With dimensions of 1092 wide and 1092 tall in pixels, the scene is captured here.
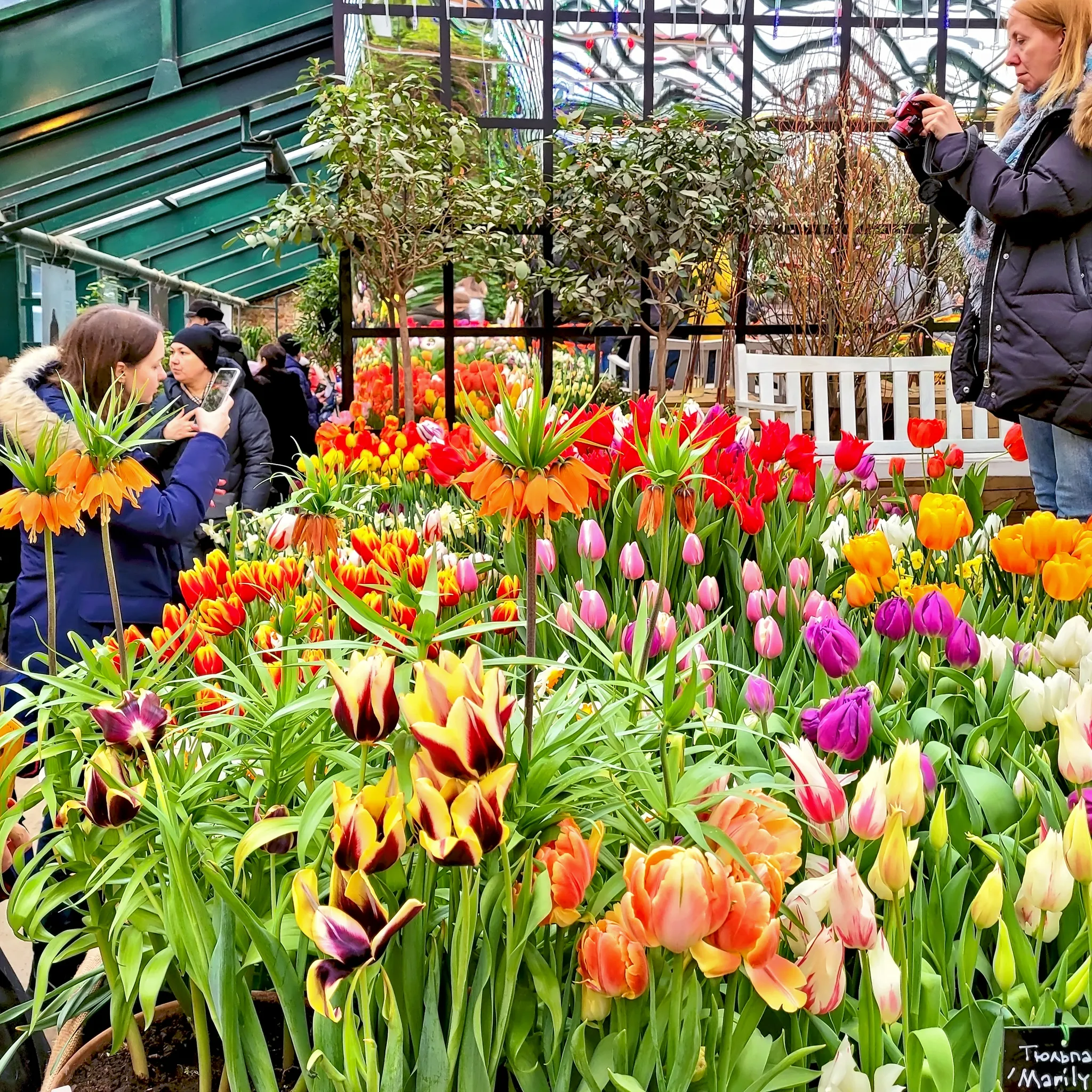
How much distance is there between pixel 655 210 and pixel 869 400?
137 centimetres

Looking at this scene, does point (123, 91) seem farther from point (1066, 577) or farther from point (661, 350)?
point (1066, 577)

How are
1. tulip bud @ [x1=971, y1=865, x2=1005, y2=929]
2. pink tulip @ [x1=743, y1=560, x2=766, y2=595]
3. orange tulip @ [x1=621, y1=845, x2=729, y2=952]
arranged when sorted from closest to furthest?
orange tulip @ [x1=621, y1=845, x2=729, y2=952] → tulip bud @ [x1=971, y1=865, x2=1005, y2=929] → pink tulip @ [x1=743, y1=560, x2=766, y2=595]

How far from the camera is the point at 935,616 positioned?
3.60ft

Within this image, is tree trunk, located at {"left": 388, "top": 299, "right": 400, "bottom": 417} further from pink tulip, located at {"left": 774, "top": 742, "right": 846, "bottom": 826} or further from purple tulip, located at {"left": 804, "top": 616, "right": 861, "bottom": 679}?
pink tulip, located at {"left": 774, "top": 742, "right": 846, "bottom": 826}

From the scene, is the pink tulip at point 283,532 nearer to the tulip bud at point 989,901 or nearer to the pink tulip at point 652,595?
the pink tulip at point 652,595

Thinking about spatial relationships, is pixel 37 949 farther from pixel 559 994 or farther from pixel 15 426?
pixel 559 994

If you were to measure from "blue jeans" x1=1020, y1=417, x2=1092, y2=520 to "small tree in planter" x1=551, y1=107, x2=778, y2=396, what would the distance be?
2.36m

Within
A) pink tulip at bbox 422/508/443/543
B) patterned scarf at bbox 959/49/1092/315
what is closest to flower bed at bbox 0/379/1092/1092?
pink tulip at bbox 422/508/443/543

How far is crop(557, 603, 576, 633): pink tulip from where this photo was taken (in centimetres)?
123

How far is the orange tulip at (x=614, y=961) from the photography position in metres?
0.58

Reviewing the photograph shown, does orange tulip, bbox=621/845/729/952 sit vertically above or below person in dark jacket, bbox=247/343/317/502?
below

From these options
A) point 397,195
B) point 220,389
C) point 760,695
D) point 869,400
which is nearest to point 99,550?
point 220,389

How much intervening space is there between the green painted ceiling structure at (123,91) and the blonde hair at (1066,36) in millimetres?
3914

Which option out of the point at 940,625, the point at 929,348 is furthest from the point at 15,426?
the point at 929,348
